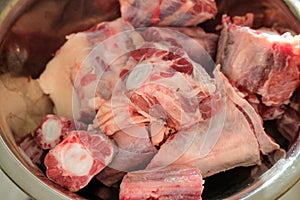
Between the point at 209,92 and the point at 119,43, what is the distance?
265 millimetres

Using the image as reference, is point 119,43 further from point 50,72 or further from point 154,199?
point 154,199

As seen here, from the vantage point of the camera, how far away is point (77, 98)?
4.45ft

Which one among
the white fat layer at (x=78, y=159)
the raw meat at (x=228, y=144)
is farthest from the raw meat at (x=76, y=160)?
the raw meat at (x=228, y=144)

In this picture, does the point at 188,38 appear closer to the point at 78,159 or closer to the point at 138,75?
the point at 138,75

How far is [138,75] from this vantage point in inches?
50.2

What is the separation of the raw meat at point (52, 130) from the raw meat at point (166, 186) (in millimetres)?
205

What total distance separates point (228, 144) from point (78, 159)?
1.02 feet

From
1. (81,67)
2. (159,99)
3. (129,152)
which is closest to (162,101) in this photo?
(159,99)

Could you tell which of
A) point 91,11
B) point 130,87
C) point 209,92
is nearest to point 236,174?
point 209,92

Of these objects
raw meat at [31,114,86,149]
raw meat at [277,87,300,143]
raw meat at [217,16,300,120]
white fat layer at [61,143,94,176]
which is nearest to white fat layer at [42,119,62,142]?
raw meat at [31,114,86,149]

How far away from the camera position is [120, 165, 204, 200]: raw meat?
3.74 ft

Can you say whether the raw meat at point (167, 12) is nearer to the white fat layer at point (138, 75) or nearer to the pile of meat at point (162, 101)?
the pile of meat at point (162, 101)

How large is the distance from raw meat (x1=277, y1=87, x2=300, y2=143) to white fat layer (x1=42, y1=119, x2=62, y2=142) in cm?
50

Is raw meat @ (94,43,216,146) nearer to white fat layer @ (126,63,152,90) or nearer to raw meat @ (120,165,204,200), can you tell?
white fat layer @ (126,63,152,90)
